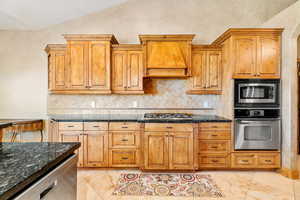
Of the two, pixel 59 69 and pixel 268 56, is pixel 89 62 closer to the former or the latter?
pixel 59 69

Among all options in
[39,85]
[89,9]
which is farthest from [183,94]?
[39,85]

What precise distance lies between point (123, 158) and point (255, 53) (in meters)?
2.88

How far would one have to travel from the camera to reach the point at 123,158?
129 inches

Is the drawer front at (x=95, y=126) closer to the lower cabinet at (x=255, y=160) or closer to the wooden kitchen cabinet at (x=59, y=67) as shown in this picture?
the wooden kitchen cabinet at (x=59, y=67)

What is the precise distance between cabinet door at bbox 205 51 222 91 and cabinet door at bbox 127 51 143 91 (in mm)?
1301

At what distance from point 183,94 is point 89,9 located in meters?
2.66

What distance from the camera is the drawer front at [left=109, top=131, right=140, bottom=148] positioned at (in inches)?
130

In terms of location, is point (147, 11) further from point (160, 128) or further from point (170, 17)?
point (160, 128)

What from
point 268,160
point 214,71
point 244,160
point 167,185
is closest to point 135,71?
point 214,71

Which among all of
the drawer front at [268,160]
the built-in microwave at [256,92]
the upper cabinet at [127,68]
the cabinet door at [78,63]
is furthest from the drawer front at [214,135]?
the cabinet door at [78,63]

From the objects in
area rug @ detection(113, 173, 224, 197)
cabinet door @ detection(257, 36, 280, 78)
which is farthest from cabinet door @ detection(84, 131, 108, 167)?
cabinet door @ detection(257, 36, 280, 78)

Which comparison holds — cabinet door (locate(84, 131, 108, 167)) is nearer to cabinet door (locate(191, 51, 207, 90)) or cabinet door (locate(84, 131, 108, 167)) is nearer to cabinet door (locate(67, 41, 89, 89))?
cabinet door (locate(67, 41, 89, 89))

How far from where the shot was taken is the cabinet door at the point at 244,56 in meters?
3.22

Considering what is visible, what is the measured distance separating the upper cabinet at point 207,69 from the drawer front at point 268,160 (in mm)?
1342
